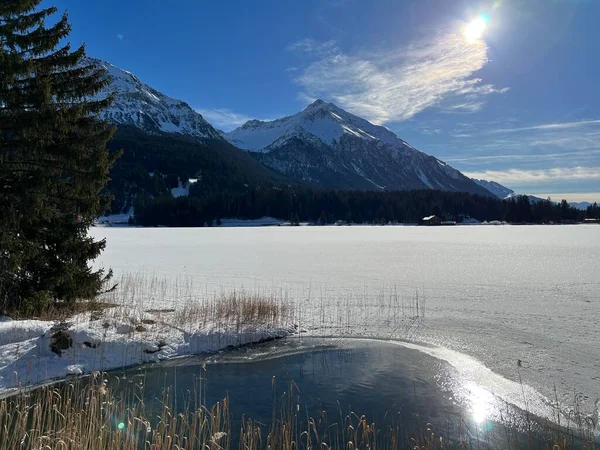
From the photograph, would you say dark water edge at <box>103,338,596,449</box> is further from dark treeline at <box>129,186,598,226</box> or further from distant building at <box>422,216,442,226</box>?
distant building at <box>422,216,442,226</box>

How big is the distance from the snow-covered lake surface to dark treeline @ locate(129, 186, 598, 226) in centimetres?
10290

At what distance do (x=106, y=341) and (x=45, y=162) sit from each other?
14.2ft

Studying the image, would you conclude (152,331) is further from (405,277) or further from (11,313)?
(405,277)

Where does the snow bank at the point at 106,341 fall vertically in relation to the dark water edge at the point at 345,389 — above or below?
above

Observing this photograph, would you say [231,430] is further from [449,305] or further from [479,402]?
[449,305]

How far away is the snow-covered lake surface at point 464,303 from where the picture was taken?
27.1ft

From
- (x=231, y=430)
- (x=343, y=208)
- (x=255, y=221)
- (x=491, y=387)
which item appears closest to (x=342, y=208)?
(x=343, y=208)

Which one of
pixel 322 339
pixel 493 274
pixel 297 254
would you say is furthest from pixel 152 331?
pixel 297 254

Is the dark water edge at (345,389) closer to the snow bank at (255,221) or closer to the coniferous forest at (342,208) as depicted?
the coniferous forest at (342,208)

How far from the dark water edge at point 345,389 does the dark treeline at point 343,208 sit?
116 meters

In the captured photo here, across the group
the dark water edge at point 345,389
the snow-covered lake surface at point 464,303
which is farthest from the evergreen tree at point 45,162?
the snow-covered lake surface at point 464,303

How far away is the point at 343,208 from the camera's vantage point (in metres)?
146

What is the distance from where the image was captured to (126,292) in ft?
50.0

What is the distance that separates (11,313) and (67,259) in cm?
170
